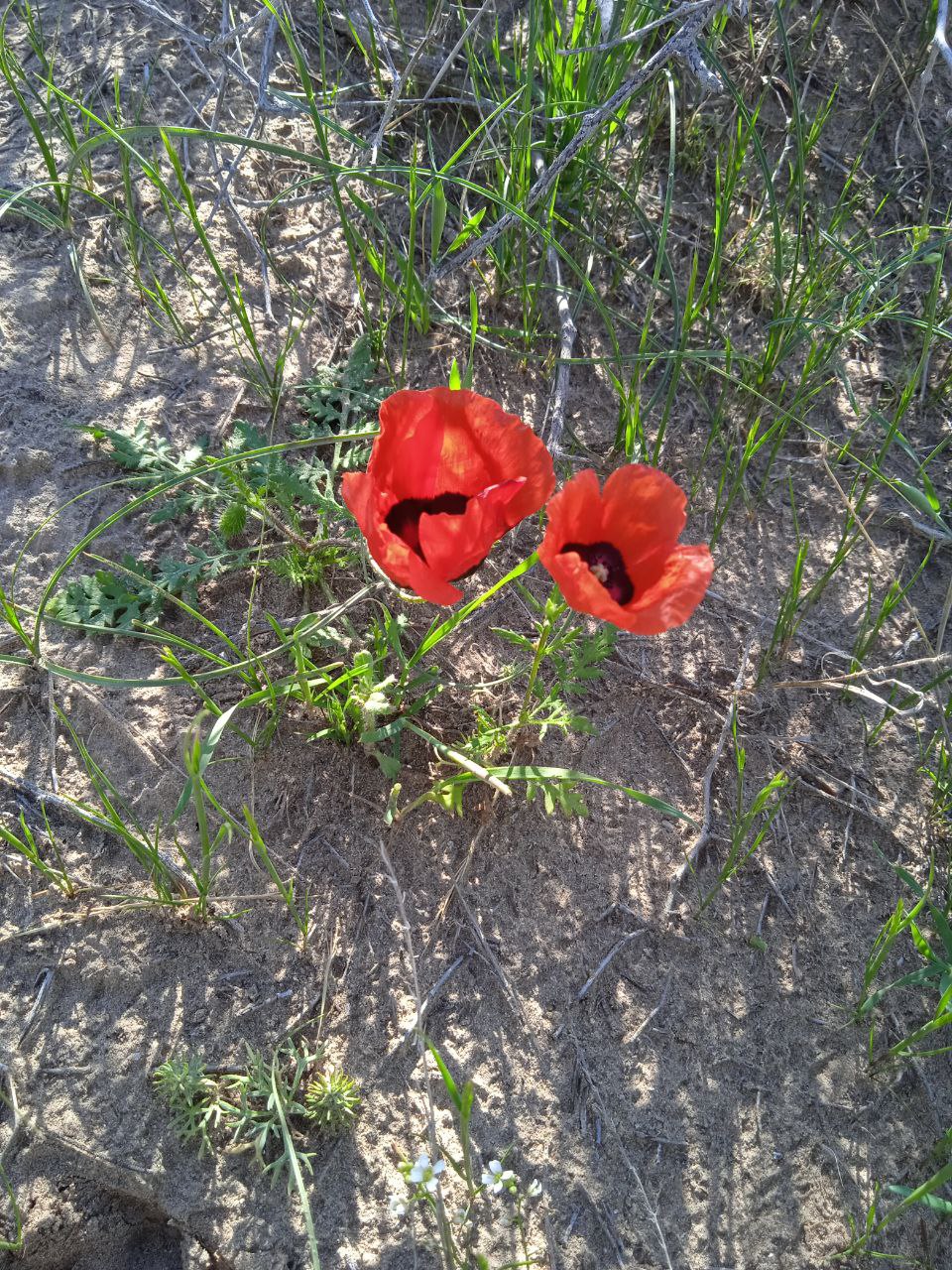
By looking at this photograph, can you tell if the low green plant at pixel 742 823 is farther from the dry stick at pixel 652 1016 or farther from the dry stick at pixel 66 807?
the dry stick at pixel 66 807

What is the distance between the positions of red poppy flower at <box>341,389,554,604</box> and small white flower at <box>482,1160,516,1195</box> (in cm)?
87

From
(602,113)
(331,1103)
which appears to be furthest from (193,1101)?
(602,113)

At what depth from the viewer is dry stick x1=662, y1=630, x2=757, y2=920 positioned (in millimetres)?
1812

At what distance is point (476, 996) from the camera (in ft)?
5.55

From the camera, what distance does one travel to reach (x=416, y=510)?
1587 mm

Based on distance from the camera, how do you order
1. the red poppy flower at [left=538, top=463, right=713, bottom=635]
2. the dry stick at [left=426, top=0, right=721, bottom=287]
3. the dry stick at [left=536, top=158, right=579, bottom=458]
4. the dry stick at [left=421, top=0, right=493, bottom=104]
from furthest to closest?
the dry stick at [left=536, top=158, right=579, bottom=458], the dry stick at [left=421, top=0, right=493, bottom=104], the dry stick at [left=426, top=0, right=721, bottom=287], the red poppy flower at [left=538, top=463, right=713, bottom=635]

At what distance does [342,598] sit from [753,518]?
1028mm

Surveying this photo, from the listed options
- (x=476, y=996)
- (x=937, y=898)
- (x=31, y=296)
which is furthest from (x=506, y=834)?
(x=31, y=296)

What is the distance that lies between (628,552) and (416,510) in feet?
1.20

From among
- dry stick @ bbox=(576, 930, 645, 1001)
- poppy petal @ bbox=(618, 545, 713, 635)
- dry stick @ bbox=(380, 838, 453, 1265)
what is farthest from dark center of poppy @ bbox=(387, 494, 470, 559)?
dry stick @ bbox=(576, 930, 645, 1001)

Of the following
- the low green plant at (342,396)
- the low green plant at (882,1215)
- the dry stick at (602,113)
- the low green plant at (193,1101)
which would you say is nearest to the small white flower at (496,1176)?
the low green plant at (193,1101)

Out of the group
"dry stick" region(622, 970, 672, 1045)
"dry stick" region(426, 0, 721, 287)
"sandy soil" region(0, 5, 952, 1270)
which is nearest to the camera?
"sandy soil" region(0, 5, 952, 1270)

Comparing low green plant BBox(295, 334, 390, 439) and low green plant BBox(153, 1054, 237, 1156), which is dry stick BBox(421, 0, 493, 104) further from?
low green plant BBox(153, 1054, 237, 1156)

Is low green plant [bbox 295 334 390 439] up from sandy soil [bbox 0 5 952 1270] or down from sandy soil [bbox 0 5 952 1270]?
up
